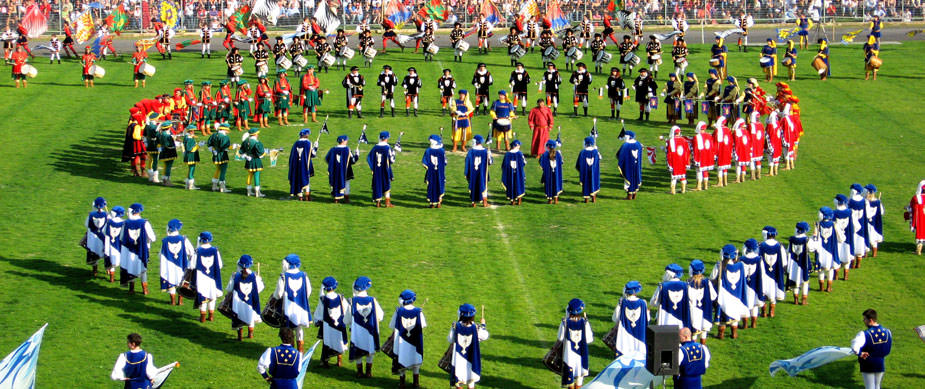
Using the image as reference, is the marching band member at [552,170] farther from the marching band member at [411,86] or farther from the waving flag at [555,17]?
the waving flag at [555,17]

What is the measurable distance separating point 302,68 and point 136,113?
15521mm

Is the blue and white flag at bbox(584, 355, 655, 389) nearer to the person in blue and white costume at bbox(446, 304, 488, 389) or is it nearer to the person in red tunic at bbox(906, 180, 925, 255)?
the person in blue and white costume at bbox(446, 304, 488, 389)

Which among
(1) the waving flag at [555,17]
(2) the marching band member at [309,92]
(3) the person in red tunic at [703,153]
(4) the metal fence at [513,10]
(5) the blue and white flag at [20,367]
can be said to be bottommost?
(5) the blue and white flag at [20,367]

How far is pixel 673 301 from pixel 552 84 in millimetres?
21235

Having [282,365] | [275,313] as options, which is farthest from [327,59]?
[282,365]

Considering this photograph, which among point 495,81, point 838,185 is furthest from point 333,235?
point 495,81

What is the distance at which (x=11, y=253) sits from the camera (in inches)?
936

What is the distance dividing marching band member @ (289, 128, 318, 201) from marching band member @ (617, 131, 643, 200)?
783cm

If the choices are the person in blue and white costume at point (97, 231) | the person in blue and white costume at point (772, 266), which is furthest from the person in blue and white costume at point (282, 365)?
the person in blue and white costume at point (772, 266)

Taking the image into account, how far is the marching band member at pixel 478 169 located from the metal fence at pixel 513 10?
32.3 metres

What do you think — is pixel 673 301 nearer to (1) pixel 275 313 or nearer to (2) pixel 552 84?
(1) pixel 275 313

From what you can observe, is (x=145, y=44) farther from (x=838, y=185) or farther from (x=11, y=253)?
(x=838, y=185)

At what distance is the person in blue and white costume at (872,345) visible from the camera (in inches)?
629

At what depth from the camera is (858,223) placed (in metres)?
23.1
